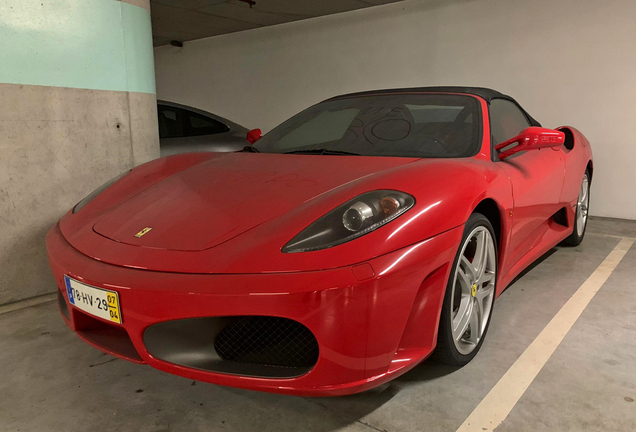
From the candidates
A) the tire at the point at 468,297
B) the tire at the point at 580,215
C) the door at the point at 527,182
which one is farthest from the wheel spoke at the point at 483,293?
the tire at the point at 580,215

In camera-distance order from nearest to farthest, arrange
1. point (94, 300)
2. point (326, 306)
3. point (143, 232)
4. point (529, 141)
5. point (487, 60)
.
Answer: point (326, 306), point (94, 300), point (143, 232), point (529, 141), point (487, 60)

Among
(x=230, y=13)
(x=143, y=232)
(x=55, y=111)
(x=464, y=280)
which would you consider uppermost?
(x=230, y=13)

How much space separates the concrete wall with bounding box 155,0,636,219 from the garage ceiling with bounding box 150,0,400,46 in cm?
Answer: 24

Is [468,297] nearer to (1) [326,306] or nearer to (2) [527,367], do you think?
(2) [527,367]

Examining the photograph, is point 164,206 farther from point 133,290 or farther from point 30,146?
point 30,146

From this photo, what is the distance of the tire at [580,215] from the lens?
366 cm

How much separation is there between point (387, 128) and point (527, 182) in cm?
72

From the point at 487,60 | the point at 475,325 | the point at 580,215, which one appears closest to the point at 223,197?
the point at 475,325

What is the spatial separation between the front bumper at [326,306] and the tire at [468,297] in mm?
184

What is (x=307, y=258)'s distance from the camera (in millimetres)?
1427

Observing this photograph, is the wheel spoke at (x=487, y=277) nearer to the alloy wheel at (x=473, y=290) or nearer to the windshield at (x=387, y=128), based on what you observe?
the alloy wheel at (x=473, y=290)

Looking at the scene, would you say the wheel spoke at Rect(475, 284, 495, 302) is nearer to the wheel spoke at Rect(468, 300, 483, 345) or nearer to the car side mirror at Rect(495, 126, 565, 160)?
the wheel spoke at Rect(468, 300, 483, 345)

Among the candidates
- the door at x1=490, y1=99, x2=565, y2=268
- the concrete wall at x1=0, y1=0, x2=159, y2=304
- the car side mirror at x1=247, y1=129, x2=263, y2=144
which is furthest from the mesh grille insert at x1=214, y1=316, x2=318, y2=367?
the concrete wall at x1=0, y1=0, x2=159, y2=304

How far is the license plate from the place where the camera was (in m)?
1.53
